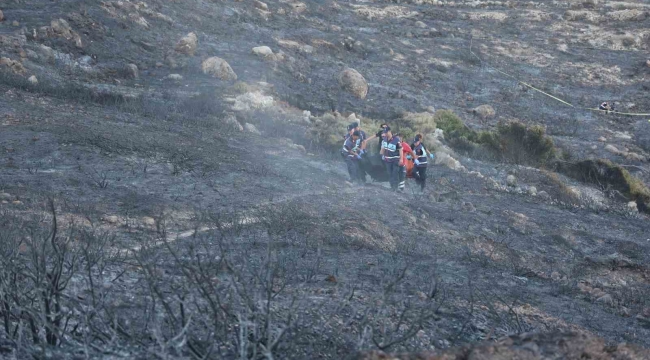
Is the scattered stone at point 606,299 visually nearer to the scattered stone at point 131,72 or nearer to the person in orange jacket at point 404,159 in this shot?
the person in orange jacket at point 404,159

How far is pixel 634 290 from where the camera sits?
34.8 feet

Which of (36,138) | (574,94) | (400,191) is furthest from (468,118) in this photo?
(36,138)

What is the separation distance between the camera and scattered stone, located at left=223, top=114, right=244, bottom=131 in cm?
2019

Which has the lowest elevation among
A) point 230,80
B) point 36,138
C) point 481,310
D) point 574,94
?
point 574,94

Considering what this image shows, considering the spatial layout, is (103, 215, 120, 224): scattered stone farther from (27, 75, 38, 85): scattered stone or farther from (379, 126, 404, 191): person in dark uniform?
(27, 75, 38, 85): scattered stone

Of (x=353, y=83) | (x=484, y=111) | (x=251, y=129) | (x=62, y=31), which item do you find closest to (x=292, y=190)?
(x=251, y=129)

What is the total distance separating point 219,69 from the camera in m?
24.7

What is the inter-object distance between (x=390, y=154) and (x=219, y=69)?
11.2 meters

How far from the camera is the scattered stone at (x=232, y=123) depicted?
20188 millimetres

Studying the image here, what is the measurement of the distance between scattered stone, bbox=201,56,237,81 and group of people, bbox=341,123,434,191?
32.8 feet

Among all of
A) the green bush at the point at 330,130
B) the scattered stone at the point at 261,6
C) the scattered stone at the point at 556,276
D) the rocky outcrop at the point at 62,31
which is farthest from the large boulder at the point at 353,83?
the scattered stone at the point at 556,276

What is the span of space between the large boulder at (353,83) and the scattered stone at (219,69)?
4206 mm

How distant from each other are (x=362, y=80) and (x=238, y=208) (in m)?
15.9

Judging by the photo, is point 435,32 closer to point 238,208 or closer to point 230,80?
point 230,80
